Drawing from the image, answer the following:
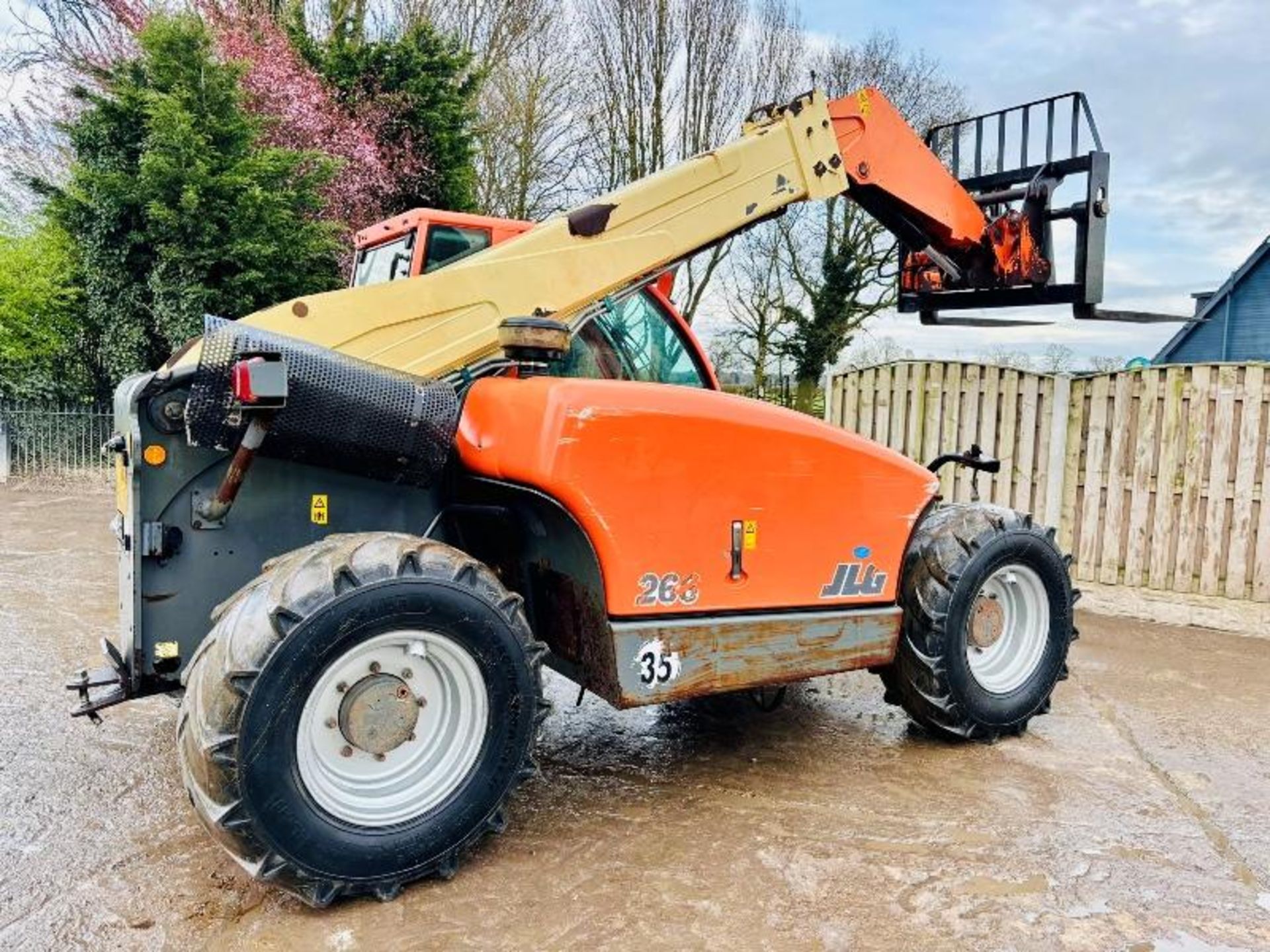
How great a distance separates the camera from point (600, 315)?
13.9 feet

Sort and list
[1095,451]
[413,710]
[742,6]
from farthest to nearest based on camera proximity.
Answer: [742,6] → [1095,451] → [413,710]

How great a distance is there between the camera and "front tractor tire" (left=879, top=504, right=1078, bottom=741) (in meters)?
4.16

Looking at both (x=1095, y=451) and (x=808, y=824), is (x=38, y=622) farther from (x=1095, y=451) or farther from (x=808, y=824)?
(x=1095, y=451)

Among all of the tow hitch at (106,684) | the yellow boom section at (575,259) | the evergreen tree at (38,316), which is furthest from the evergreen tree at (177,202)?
the tow hitch at (106,684)

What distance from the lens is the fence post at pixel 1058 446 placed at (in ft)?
25.8

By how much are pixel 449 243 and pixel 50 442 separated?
12273 millimetres

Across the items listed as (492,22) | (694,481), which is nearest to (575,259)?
(694,481)

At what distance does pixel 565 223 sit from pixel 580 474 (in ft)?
4.56

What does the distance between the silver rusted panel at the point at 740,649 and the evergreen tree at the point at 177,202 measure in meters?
10.8

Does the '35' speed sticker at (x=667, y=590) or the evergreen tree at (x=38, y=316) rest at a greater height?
the evergreen tree at (x=38, y=316)

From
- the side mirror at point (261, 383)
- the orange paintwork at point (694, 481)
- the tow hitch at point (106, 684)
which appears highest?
the side mirror at point (261, 383)

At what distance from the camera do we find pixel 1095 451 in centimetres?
773

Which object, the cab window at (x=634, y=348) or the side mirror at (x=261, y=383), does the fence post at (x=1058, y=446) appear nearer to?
the cab window at (x=634, y=348)

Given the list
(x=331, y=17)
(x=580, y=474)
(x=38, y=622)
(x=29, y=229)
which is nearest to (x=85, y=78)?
(x=29, y=229)
